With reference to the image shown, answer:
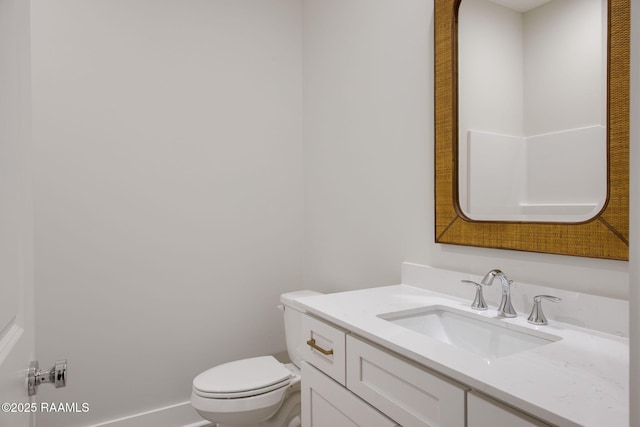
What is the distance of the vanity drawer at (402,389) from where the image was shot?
2.64 ft

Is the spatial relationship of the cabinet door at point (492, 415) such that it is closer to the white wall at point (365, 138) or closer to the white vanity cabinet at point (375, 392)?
the white vanity cabinet at point (375, 392)

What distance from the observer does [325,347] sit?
1.22m

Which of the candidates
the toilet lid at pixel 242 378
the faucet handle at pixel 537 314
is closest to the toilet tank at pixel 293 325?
the toilet lid at pixel 242 378

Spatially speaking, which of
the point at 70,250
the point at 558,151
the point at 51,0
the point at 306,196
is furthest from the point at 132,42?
the point at 558,151

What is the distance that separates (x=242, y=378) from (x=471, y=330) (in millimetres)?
1014

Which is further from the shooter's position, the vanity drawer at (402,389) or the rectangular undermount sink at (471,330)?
the rectangular undermount sink at (471,330)

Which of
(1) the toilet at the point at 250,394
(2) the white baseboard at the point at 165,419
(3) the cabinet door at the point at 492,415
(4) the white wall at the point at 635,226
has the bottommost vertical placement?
(2) the white baseboard at the point at 165,419

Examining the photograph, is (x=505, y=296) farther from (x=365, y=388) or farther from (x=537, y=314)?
(x=365, y=388)

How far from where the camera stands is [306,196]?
244 cm

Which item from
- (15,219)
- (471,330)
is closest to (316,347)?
(471,330)

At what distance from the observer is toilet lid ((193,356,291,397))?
1.64 meters

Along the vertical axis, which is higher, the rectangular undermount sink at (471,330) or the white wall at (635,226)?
the white wall at (635,226)

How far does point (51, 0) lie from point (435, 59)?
5.69 feet

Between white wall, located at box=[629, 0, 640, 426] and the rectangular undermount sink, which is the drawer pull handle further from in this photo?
white wall, located at box=[629, 0, 640, 426]
